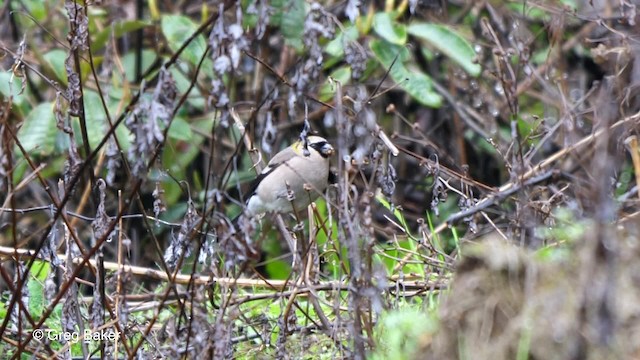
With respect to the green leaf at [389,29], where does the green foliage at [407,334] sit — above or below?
below

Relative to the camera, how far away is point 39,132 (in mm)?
6254

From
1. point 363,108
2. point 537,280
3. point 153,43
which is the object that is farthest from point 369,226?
point 153,43

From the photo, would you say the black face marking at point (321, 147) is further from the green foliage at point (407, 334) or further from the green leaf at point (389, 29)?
the green foliage at point (407, 334)

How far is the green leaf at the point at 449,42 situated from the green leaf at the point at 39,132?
7.17 feet

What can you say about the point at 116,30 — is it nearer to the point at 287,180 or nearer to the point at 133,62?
the point at 133,62

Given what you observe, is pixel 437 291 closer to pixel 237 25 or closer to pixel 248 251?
pixel 248 251

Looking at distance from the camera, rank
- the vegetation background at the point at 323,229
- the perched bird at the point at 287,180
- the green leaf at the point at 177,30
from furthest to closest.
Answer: the green leaf at the point at 177,30 → the perched bird at the point at 287,180 → the vegetation background at the point at 323,229

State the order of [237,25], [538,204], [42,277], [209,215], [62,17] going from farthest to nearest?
1. [62,17]
2. [42,277]
3. [538,204]
4. [209,215]
5. [237,25]

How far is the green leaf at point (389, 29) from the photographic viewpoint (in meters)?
6.19

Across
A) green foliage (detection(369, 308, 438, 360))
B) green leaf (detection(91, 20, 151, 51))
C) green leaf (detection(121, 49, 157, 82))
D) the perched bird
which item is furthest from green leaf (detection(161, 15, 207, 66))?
green foliage (detection(369, 308, 438, 360))

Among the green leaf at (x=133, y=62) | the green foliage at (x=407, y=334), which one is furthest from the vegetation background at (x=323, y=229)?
the green leaf at (x=133, y=62)

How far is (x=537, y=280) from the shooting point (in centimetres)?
286

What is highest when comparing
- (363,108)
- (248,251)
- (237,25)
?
(237,25)

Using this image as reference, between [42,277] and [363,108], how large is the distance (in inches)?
106
